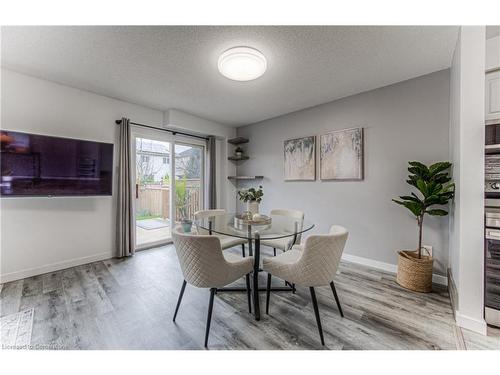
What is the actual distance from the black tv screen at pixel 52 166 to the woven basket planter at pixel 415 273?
4026mm

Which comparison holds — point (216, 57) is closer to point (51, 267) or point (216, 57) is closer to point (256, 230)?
point (256, 230)

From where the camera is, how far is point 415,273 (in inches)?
84.5

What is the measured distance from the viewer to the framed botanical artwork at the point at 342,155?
288 cm

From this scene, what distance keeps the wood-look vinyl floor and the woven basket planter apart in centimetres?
8

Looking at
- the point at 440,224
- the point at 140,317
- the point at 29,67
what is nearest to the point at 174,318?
the point at 140,317

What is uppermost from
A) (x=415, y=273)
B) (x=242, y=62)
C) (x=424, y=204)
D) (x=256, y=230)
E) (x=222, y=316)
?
(x=242, y=62)

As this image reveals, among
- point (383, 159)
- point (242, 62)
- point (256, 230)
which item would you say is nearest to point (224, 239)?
point (256, 230)

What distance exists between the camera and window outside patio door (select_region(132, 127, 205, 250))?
354cm

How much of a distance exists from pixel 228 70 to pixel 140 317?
7.86 ft

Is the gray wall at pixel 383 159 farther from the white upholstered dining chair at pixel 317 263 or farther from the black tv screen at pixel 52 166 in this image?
the black tv screen at pixel 52 166

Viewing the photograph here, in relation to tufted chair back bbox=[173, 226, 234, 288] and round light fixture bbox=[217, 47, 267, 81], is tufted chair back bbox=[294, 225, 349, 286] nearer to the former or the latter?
tufted chair back bbox=[173, 226, 234, 288]

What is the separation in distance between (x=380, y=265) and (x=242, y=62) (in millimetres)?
3044

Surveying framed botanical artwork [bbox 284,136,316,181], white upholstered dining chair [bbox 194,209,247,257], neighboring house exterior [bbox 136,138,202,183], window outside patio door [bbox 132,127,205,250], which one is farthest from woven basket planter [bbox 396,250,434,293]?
neighboring house exterior [bbox 136,138,202,183]
